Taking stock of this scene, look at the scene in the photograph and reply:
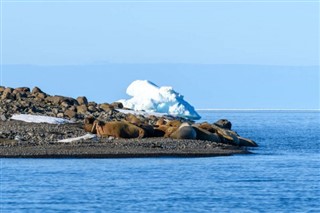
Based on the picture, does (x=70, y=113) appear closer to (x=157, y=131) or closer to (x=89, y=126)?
(x=89, y=126)

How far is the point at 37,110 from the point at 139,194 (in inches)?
1203

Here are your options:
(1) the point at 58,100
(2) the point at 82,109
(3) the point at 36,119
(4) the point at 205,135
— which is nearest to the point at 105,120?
(2) the point at 82,109

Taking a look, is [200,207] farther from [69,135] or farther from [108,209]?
[69,135]

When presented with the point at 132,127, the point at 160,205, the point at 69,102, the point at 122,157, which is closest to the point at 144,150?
the point at 122,157

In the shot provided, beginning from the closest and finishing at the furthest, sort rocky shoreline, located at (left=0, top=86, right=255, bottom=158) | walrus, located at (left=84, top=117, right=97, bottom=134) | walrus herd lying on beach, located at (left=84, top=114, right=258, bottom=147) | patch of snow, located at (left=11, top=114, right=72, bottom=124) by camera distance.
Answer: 1. rocky shoreline, located at (left=0, top=86, right=255, bottom=158)
2. walrus herd lying on beach, located at (left=84, top=114, right=258, bottom=147)
3. walrus, located at (left=84, top=117, right=97, bottom=134)
4. patch of snow, located at (left=11, top=114, right=72, bottom=124)

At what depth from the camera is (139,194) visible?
27.5m

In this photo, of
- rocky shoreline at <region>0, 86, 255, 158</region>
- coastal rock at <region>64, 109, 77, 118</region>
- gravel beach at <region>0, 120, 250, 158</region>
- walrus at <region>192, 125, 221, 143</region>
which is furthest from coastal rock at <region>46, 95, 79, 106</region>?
walrus at <region>192, 125, 221, 143</region>

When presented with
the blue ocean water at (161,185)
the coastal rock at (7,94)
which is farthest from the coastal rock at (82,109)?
the blue ocean water at (161,185)

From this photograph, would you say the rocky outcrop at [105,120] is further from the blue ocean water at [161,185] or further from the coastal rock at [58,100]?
the blue ocean water at [161,185]

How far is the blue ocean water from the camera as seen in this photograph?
83.1 feet

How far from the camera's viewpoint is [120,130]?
45.3 m

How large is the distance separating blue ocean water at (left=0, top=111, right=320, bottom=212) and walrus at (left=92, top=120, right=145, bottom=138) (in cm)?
614

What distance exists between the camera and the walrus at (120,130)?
45281mm

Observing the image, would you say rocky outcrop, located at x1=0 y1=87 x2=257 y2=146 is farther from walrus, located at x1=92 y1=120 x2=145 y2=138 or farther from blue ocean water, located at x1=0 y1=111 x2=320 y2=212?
blue ocean water, located at x1=0 y1=111 x2=320 y2=212
